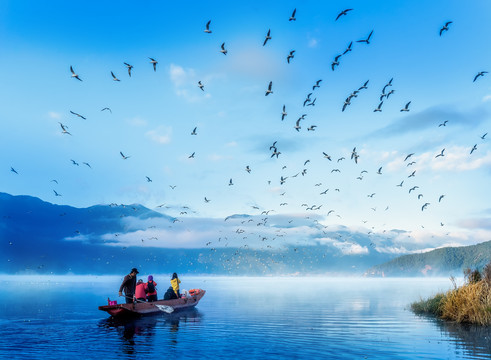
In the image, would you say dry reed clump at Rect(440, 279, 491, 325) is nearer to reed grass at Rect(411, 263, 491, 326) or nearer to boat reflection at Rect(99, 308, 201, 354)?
reed grass at Rect(411, 263, 491, 326)

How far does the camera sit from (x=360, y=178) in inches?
1928

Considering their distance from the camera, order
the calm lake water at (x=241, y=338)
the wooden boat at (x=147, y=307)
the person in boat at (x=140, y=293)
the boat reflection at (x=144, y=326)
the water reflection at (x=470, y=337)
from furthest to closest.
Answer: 1. the person in boat at (x=140, y=293)
2. the wooden boat at (x=147, y=307)
3. the boat reflection at (x=144, y=326)
4. the calm lake water at (x=241, y=338)
5. the water reflection at (x=470, y=337)

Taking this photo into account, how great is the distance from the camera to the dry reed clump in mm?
30875

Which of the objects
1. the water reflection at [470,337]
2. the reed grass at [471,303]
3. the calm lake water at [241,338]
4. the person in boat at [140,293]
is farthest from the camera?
the person in boat at [140,293]

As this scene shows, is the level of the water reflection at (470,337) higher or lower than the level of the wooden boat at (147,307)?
lower

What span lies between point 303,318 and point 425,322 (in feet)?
35.0

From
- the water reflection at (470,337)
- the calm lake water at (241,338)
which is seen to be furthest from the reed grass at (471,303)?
the calm lake water at (241,338)

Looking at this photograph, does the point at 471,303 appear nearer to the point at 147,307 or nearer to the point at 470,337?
the point at 470,337

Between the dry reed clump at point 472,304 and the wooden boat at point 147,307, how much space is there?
24.1 metres

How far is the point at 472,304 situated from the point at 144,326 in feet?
79.7

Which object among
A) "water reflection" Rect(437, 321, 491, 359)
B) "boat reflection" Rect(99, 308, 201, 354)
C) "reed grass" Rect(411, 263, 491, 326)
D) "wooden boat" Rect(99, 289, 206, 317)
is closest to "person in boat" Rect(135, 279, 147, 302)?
"wooden boat" Rect(99, 289, 206, 317)

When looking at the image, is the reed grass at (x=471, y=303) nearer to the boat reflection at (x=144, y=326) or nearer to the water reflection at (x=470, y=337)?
the water reflection at (x=470, y=337)

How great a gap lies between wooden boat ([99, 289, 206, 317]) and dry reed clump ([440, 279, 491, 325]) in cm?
2412

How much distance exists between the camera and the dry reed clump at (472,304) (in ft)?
101
